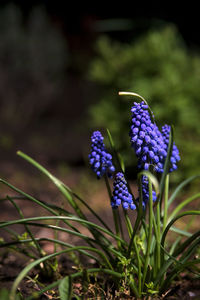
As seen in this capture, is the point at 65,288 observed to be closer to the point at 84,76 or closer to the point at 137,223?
the point at 137,223

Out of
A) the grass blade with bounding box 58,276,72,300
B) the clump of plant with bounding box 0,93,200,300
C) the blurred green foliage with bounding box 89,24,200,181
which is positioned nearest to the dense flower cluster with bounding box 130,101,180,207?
the clump of plant with bounding box 0,93,200,300

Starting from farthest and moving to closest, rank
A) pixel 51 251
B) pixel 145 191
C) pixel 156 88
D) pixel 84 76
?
pixel 84 76
pixel 156 88
pixel 51 251
pixel 145 191

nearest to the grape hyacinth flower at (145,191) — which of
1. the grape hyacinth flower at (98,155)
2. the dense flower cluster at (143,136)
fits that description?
the dense flower cluster at (143,136)

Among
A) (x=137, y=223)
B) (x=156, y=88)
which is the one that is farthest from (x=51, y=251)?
(x=156, y=88)

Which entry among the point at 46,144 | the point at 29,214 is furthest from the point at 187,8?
the point at 29,214

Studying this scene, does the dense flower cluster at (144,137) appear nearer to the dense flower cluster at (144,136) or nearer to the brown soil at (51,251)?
the dense flower cluster at (144,136)

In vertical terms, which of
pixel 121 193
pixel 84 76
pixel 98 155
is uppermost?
pixel 84 76

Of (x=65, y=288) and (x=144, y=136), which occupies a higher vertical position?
(x=144, y=136)
